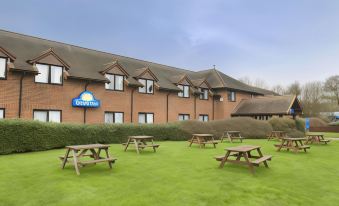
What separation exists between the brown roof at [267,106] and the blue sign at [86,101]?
19.0 m

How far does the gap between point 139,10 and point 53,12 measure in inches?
369

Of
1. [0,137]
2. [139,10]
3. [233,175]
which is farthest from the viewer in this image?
[139,10]

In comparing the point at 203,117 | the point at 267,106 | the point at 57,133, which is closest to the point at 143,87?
the point at 203,117

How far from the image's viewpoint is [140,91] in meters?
25.6

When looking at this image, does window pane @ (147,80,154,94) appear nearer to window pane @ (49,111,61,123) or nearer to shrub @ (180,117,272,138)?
shrub @ (180,117,272,138)

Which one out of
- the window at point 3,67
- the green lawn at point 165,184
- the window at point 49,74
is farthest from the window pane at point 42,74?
the green lawn at point 165,184

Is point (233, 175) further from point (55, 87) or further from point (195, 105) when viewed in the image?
point (195, 105)

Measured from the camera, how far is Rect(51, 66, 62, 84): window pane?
19.9 meters

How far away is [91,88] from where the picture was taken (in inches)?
864

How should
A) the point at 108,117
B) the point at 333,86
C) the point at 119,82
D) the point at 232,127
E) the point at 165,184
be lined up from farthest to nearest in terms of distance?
the point at 333,86, the point at 232,127, the point at 119,82, the point at 108,117, the point at 165,184

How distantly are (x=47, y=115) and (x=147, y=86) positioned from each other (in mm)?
9980

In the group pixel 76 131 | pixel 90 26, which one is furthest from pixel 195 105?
pixel 76 131

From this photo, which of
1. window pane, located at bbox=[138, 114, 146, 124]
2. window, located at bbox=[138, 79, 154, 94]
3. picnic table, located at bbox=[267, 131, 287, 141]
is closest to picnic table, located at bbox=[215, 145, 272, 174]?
picnic table, located at bbox=[267, 131, 287, 141]

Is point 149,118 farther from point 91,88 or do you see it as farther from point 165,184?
point 165,184
